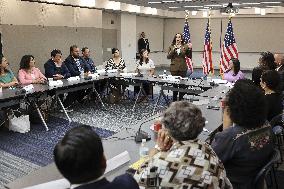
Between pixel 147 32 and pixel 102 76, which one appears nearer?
pixel 102 76

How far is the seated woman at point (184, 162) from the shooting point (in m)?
1.56

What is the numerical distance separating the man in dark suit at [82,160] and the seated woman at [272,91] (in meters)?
2.66

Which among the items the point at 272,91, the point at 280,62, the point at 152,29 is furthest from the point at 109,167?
the point at 152,29

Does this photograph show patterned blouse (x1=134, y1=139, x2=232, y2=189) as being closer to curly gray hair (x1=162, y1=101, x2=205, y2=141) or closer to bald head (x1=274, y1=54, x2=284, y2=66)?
curly gray hair (x1=162, y1=101, x2=205, y2=141)

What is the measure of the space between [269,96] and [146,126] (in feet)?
4.61

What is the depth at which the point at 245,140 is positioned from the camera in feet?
6.77

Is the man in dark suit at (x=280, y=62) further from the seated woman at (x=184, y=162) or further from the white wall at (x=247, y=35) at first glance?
the white wall at (x=247, y=35)

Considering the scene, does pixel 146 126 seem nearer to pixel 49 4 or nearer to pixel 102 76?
pixel 102 76

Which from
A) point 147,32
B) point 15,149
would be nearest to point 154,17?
point 147,32

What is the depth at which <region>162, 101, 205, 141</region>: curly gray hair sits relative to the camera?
1651 millimetres

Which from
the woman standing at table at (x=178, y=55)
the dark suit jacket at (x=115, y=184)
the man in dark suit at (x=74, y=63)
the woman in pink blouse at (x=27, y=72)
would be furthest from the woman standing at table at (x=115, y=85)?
the dark suit jacket at (x=115, y=184)

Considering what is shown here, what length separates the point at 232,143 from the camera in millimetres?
2062

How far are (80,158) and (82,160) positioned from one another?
0.01 metres

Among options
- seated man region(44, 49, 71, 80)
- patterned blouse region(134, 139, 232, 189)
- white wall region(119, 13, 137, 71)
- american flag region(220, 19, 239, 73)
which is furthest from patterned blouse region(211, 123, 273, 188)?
white wall region(119, 13, 137, 71)
